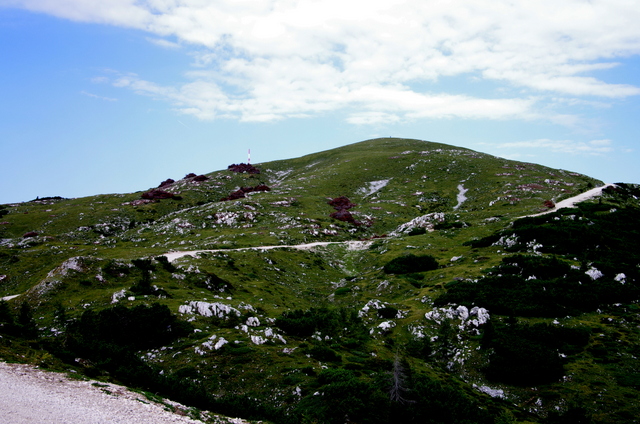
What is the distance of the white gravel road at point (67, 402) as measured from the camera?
12.2 metres

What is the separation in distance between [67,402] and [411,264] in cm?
3416

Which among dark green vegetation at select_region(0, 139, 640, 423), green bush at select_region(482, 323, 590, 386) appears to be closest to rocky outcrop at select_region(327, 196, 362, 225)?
dark green vegetation at select_region(0, 139, 640, 423)

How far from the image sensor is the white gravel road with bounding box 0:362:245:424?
12164 mm

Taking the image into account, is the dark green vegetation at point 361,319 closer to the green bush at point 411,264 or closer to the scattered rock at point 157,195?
the green bush at point 411,264

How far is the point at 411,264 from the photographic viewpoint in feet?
134

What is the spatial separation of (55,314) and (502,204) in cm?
7407

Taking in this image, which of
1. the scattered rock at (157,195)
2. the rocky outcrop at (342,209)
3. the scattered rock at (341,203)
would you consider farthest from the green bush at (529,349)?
the scattered rock at (157,195)

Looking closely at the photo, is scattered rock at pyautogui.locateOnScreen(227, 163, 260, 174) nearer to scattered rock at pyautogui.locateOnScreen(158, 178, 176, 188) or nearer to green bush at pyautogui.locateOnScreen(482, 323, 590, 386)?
scattered rock at pyautogui.locateOnScreen(158, 178, 176, 188)

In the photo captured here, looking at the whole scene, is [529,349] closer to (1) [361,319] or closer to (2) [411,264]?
(1) [361,319]

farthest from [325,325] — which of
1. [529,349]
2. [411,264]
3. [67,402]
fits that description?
[411,264]

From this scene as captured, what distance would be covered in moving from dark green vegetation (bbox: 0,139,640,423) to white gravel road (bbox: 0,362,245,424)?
1902 mm

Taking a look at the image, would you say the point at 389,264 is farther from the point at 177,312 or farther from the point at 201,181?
the point at 201,181

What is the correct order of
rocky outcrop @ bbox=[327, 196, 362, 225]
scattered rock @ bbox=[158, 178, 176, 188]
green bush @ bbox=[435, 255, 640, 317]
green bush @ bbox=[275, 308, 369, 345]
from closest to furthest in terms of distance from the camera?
1. green bush @ bbox=[275, 308, 369, 345]
2. green bush @ bbox=[435, 255, 640, 317]
3. rocky outcrop @ bbox=[327, 196, 362, 225]
4. scattered rock @ bbox=[158, 178, 176, 188]

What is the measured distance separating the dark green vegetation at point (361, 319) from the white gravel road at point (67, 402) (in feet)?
6.24
